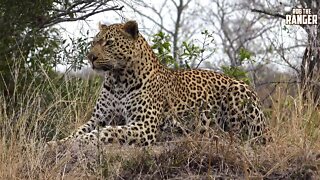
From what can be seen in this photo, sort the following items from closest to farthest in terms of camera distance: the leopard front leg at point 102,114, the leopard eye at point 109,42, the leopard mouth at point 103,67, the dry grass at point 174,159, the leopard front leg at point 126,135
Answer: the dry grass at point 174,159
the leopard front leg at point 126,135
the leopard mouth at point 103,67
the leopard eye at point 109,42
the leopard front leg at point 102,114

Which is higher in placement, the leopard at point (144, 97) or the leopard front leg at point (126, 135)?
the leopard at point (144, 97)

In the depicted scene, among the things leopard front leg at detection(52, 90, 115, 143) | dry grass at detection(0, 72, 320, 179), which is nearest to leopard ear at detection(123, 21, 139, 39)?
leopard front leg at detection(52, 90, 115, 143)

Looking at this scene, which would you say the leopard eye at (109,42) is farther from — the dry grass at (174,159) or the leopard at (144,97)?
the dry grass at (174,159)

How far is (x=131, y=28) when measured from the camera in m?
8.95

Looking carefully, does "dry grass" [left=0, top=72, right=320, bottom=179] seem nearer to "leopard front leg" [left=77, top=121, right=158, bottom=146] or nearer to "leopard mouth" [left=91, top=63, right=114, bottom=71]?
"leopard front leg" [left=77, top=121, right=158, bottom=146]

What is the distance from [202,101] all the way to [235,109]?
1.36 feet

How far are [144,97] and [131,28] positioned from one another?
78 centimetres

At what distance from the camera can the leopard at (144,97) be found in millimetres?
8633

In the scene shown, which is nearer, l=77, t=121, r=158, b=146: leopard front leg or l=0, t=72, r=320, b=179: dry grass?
l=0, t=72, r=320, b=179: dry grass

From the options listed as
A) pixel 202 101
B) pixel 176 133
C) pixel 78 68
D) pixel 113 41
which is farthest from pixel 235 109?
pixel 78 68

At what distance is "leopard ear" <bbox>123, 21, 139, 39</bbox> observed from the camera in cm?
889

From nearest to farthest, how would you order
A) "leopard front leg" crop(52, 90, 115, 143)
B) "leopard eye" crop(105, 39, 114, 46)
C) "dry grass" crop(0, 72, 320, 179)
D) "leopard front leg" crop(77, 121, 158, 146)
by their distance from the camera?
1. "dry grass" crop(0, 72, 320, 179)
2. "leopard front leg" crop(77, 121, 158, 146)
3. "leopard eye" crop(105, 39, 114, 46)
4. "leopard front leg" crop(52, 90, 115, 143)

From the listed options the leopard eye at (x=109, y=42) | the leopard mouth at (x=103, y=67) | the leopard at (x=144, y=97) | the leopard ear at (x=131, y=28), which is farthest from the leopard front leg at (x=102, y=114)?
the leopard ear at (x=131, y=28)

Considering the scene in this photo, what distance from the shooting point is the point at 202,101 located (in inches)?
364
